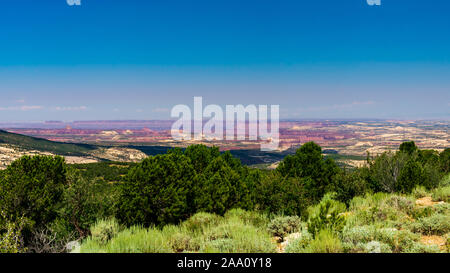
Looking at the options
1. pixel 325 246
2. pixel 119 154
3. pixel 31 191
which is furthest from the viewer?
pixel 119 154

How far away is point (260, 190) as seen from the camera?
48.0 feet

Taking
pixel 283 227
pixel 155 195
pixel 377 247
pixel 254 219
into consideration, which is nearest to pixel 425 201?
pixel 283 227

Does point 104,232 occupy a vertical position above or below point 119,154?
above

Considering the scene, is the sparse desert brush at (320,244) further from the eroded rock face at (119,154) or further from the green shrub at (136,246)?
the eroded rock face at (119,154)

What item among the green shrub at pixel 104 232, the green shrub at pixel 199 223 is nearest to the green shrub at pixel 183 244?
the green shrub at pixel 199 223

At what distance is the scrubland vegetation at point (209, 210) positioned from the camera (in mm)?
6293

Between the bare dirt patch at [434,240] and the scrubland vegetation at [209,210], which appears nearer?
the bare dirt patch at [434,240]

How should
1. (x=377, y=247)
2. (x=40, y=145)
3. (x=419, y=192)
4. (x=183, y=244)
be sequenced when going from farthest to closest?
(x=40, y=145)
(x=419, y=192)
(x=183, y=244)
(x=377, y=247)

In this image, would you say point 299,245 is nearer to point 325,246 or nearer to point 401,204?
point 325,246

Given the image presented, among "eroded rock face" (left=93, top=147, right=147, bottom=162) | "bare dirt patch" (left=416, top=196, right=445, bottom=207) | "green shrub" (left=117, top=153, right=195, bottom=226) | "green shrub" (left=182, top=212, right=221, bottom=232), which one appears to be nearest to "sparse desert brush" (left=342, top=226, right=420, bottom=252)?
"green shrub" (left=182, top=212, right=221, bottom=232)

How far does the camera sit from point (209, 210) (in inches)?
586
